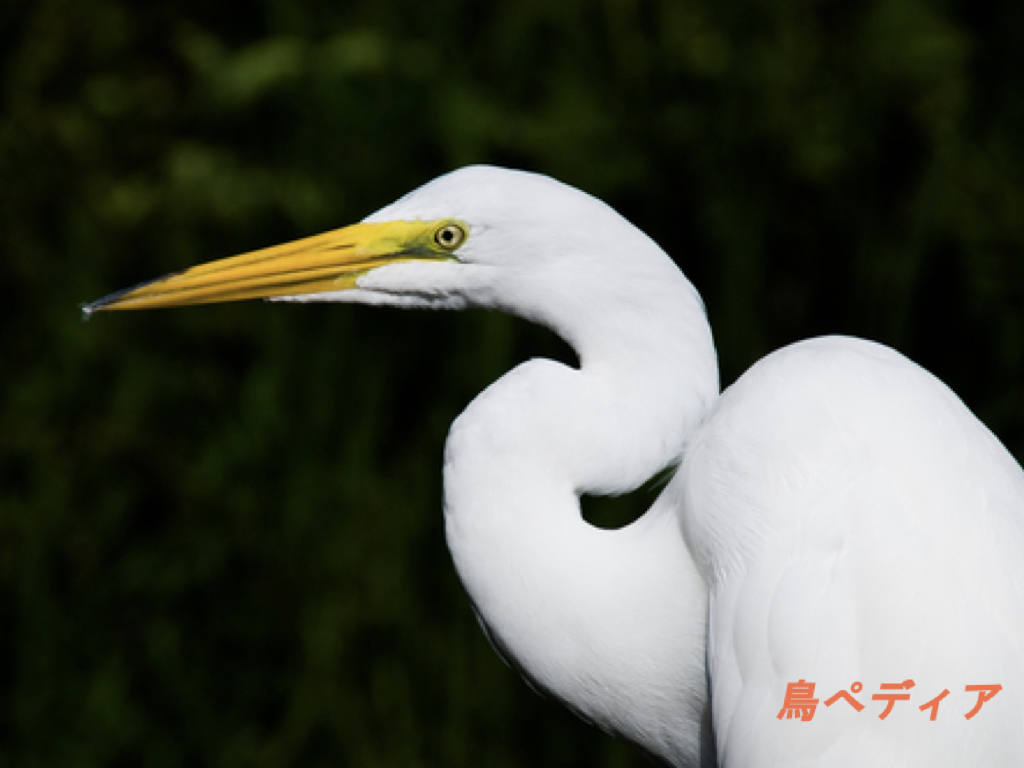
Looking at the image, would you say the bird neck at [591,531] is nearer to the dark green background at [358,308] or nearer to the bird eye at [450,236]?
the bird eye at [450,236]

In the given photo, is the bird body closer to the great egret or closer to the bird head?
the great egret

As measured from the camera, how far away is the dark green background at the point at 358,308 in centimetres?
212

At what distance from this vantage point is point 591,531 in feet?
3.51

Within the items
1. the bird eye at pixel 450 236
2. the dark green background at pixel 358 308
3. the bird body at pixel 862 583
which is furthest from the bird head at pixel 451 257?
the dark green background at pixel 358 308

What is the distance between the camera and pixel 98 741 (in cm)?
205

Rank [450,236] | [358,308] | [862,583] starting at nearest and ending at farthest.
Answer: [862,583], [450,236], [358,308]

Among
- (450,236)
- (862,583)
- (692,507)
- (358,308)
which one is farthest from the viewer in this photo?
(358,308)

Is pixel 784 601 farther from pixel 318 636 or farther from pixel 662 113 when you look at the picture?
pixel 662 113

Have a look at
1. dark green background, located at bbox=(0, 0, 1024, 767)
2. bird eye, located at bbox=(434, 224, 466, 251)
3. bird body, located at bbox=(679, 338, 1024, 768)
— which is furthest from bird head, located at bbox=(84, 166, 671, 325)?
dark green background, located at bbox=(0, 0, 1024, 767)

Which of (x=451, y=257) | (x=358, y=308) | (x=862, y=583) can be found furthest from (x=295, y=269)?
(x=358, y=308)

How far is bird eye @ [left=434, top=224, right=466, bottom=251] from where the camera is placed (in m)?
1.15

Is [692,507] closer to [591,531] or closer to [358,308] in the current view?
[591,531]

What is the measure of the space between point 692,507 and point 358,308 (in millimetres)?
1504

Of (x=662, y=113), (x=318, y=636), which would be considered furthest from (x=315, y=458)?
(x=662, y=113)
